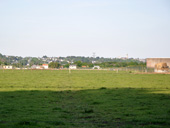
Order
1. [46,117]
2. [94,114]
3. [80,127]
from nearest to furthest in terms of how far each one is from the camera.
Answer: [80,127]
[46,117]
[94,114]

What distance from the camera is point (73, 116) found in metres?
13.6

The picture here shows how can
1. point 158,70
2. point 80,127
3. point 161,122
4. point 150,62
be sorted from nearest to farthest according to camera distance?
point 80,127, point 161,122, point 158,70, point 150,62

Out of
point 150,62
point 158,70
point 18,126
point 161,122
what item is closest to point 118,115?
point 161,122

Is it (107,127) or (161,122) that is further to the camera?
(161,122)

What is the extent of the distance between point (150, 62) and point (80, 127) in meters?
102

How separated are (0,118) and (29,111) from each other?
2452 mm

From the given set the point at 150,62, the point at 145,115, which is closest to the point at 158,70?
Result: the point at 150,62

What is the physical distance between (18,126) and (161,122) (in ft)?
17.2

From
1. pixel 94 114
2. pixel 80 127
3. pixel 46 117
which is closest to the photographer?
pixel 80 127

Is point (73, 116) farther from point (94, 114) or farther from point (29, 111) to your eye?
point (29, 111)

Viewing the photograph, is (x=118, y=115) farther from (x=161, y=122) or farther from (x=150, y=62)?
(x=150, y=62)

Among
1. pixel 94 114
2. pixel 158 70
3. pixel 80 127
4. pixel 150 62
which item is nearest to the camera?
pixel 80 127

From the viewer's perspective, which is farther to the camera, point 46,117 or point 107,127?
point 46,117

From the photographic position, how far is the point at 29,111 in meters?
15.0
